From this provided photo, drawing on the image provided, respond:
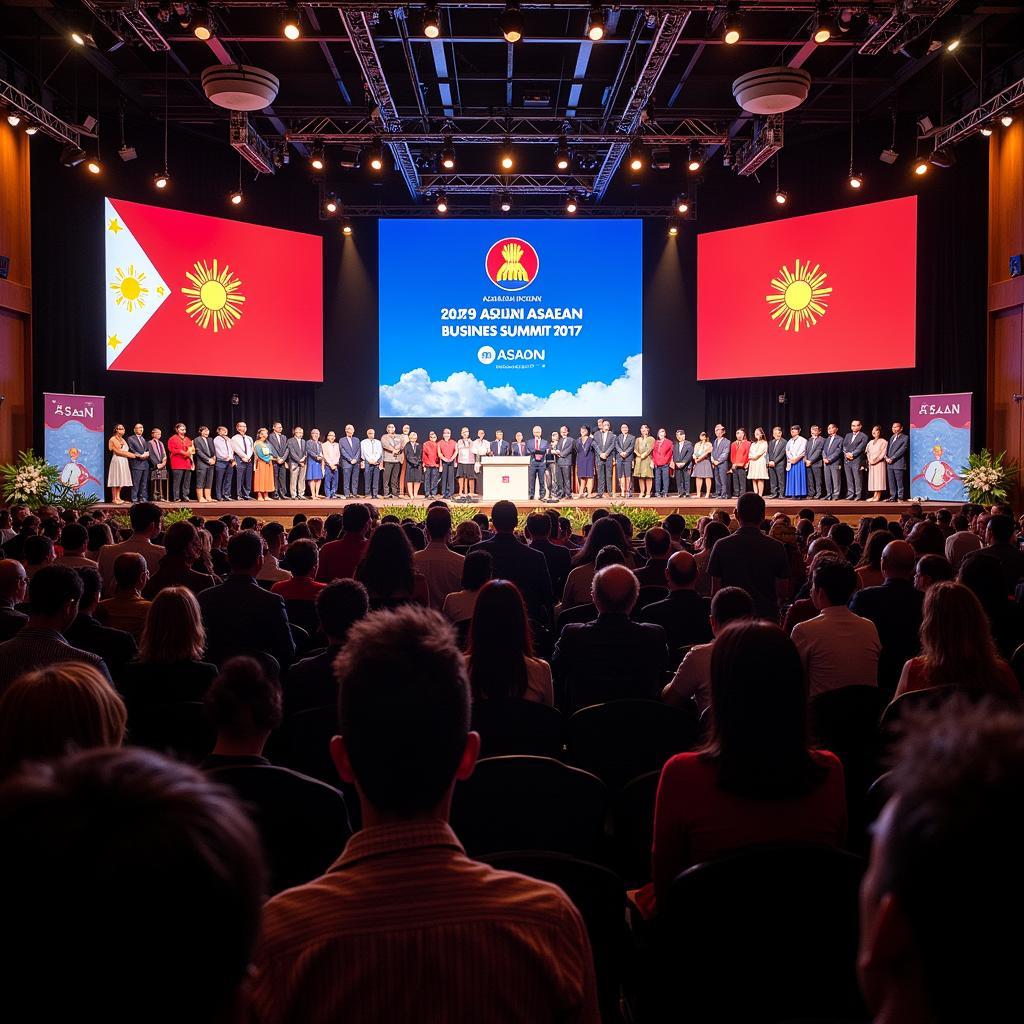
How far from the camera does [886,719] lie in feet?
8.82

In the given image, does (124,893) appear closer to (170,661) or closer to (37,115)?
(170,661)

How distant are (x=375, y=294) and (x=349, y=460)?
3574 millimetres

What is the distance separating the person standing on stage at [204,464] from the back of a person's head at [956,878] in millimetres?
16293

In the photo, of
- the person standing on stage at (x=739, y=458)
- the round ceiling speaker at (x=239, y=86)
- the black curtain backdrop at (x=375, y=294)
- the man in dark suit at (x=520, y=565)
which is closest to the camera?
the man in dark suit at (x=520, y=565)

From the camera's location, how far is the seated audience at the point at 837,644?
350 cm

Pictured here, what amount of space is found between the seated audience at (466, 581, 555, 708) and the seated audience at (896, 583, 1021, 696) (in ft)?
4.04

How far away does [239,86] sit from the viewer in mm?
11195

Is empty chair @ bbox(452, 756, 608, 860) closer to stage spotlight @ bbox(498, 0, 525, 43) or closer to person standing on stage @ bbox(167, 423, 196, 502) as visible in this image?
stage spotlight @ bbox(498, 0, 525, 43)

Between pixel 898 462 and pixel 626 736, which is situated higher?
pixel 898 462

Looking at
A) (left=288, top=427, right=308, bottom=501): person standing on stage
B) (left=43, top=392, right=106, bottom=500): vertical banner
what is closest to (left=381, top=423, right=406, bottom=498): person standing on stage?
(left=288, top=427, right=308, bottom=501): person standing on stage

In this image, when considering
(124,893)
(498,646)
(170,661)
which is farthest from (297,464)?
(124,893)

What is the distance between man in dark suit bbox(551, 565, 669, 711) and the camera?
341 centimetres

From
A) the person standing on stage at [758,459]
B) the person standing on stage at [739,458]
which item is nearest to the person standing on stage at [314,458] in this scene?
the person standing on stage at [739,458]

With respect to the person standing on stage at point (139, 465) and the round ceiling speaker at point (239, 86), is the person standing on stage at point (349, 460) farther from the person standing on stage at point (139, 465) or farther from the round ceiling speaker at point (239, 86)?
the round ceiling speaker at point (239, 86)
